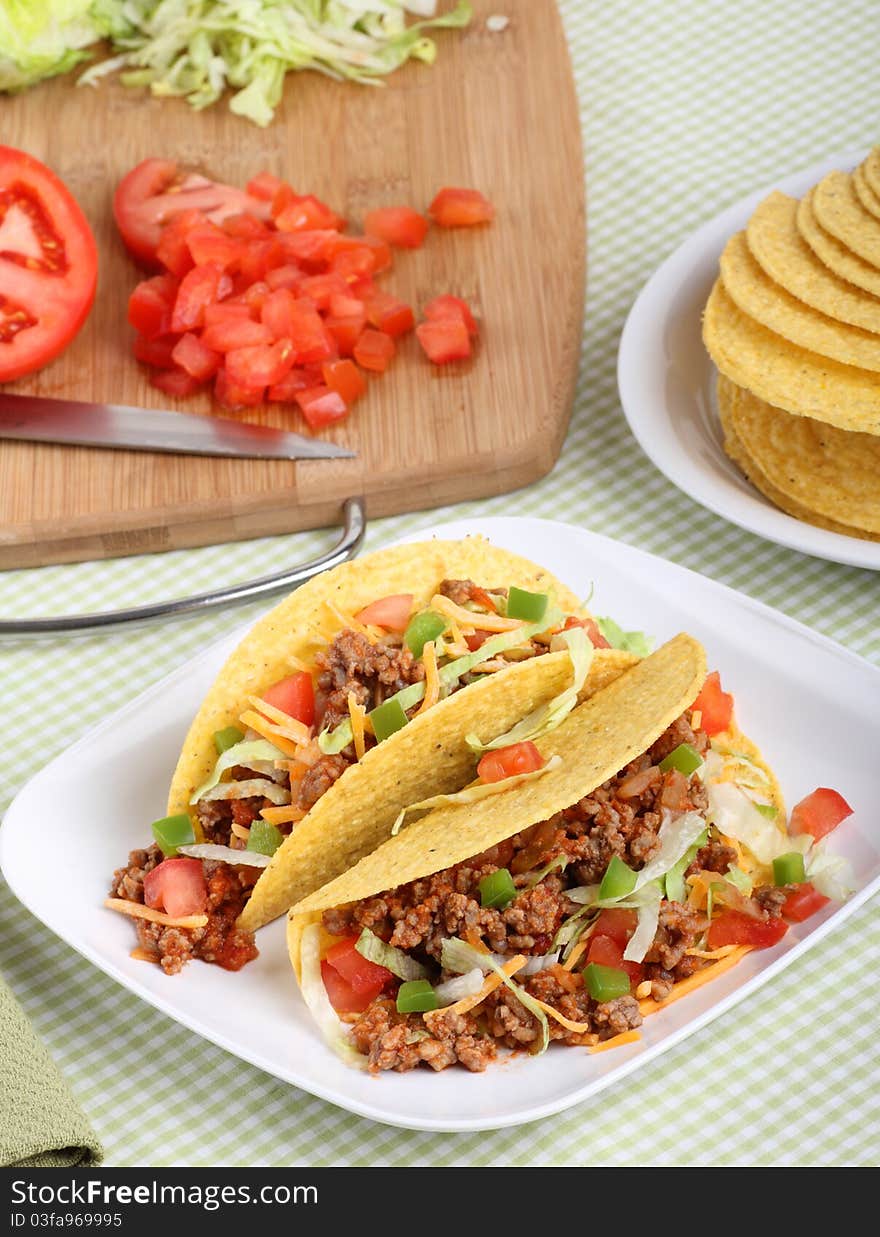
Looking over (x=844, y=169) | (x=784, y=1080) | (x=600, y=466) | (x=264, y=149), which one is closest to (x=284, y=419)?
(x=600, y=466)

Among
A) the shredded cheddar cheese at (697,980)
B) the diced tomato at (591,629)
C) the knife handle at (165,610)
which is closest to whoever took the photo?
the shredded cheddar cheese at (697,980)

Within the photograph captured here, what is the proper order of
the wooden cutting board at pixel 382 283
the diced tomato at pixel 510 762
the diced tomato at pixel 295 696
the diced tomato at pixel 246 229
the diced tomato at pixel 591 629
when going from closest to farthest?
1. the diced tomato at pixel 510 762
2. the diced tomato at pixel 295 696
3. the diced tomato at pixel 591 629
4. the wooden cutting board at pixel 382 283
5. the diced tomato at pixel 246 229

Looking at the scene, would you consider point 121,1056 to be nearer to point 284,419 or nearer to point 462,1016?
point 462,1016

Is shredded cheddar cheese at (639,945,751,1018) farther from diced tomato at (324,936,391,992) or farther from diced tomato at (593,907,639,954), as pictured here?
diced tomato at (324,936,391,992)

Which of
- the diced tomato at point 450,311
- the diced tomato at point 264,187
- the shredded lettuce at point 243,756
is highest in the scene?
the diced tomato at point 264,187

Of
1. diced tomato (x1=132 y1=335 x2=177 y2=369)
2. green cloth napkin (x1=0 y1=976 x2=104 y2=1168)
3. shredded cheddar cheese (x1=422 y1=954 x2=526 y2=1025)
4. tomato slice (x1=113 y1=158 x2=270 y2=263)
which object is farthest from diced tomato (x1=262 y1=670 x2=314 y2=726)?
tomato slice (x1=113 y1=158 x2=270 y2=263)

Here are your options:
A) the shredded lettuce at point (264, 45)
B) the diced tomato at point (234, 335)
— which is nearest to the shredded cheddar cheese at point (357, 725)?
the diced tomato at point (234, 335)

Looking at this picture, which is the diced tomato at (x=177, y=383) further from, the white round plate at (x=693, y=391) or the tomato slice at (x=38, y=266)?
the white round plate at (x=693, y=391)
